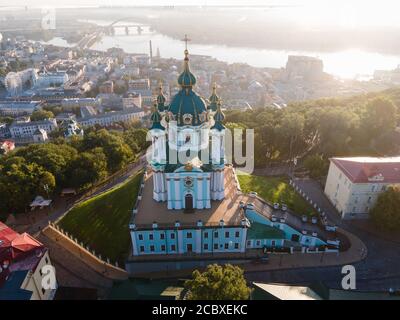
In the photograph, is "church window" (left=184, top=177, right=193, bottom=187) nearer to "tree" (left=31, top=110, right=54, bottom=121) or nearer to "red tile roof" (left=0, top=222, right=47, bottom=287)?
"red tile roof" (left=0, top=222, right=47, bottom=287)

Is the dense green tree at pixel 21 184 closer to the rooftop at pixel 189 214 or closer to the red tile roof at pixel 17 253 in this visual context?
the red tile roof at pixel 17 253

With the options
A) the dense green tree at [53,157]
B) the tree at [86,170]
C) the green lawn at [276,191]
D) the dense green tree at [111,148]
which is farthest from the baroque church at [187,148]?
the dense green tree at [111,148]

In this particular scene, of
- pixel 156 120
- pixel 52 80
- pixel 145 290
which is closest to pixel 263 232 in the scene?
pixel 145 290

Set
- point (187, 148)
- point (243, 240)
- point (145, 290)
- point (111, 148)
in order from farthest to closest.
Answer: point (111, 148)
point (187, 148)
point (243, 240)
point (145, 290)

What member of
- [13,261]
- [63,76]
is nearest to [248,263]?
[13,261]

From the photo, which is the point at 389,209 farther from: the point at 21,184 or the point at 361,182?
the point at 21,184

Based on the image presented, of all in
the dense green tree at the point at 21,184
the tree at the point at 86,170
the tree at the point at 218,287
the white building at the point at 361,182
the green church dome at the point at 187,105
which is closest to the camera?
the tree at the point at 218,287
